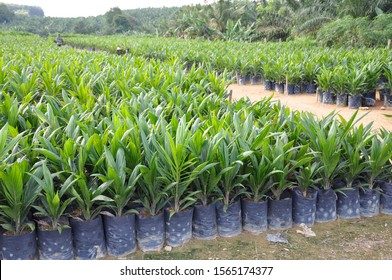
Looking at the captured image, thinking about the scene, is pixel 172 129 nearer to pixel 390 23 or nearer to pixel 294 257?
pixel 294 257

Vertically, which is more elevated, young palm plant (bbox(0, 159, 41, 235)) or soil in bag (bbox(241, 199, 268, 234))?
young palm plant (bbox(0, 159, 41, 235))

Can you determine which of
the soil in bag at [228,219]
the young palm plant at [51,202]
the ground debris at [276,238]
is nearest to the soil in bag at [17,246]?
the young palm plant at [51,202]

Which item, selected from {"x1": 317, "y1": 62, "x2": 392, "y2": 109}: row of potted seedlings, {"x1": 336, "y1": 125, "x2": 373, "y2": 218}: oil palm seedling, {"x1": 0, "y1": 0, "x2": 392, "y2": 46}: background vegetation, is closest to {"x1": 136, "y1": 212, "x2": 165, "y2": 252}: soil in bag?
{"x1": 336, "y1": 125, "x2": 373, "y2": 218}: oil palm seedling

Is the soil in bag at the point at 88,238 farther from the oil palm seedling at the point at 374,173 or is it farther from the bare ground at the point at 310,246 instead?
the oil palm seedling at the point at 374,173

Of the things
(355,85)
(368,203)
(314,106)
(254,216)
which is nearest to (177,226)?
(254,216)

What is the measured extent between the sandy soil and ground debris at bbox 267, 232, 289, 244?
3.26 metres

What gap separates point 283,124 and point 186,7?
37058mm

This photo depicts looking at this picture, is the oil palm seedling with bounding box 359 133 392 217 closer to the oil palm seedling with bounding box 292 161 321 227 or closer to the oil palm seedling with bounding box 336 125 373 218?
the oil palm seedling with bounding box 336 125 373 218

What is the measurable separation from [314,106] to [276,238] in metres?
5.74

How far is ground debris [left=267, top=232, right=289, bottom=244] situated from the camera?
2.78 m

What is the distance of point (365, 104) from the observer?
7.82 meters

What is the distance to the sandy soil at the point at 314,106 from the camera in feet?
21.9

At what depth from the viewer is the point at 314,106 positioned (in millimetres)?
8078

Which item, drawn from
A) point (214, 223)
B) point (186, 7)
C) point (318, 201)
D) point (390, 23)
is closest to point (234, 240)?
point (214, 223)
